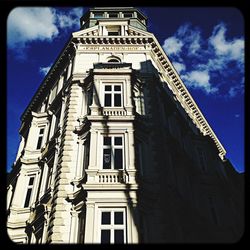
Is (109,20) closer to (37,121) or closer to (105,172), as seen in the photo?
(37,121)

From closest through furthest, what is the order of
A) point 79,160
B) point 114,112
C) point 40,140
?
point 79,160 < point 114,112 < point 40,140

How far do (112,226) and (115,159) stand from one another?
3320mm

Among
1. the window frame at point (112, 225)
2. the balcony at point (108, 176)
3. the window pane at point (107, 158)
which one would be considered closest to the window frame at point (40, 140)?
the window pane at point (107, 158)

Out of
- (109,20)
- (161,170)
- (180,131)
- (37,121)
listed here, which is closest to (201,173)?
(180,131)

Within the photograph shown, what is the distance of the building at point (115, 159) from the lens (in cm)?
1312

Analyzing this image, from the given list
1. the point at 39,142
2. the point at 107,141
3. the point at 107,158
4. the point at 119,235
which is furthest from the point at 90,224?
the point at 39,142

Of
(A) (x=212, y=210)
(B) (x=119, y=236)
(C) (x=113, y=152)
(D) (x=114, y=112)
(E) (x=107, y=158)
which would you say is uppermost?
(D) (x=114, y=112)

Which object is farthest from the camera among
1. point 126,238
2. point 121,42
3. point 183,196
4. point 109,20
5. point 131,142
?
point 109,20

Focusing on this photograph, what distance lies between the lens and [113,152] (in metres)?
14.9

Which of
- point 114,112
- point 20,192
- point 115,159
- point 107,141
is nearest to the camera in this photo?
point 115,159

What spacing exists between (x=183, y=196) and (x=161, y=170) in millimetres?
2645

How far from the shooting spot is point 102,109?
53.9ft

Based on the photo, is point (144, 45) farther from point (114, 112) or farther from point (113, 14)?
point (114, 112)

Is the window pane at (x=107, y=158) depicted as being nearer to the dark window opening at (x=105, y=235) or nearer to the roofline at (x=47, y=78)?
the dark window opening at (x=105, y=235)
